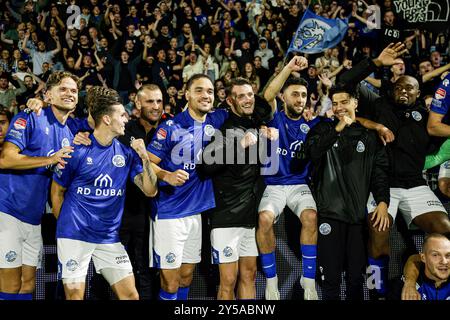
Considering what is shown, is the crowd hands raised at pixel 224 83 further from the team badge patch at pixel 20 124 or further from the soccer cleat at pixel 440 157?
the team badge patch at pixel 20 124

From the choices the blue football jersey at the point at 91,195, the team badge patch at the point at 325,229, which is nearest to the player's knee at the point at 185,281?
the blue football jersey at the point at 91,195

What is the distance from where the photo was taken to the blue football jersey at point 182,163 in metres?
4.87

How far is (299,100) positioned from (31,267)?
9.47ft

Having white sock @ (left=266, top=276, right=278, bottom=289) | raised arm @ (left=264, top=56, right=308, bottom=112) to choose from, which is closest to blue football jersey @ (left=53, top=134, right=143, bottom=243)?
white sock @ (left=266, top=276, right=278, bottom=289)

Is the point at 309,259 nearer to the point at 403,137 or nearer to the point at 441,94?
the point at 403,137

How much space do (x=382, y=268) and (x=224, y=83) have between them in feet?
21.0

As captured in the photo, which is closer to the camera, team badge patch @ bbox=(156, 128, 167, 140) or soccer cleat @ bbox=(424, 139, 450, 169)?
team badge patch @ bbox=(156, 128, 167, 140)

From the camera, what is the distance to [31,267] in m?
4.79

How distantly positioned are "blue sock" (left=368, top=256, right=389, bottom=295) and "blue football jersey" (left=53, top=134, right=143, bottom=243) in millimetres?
2384

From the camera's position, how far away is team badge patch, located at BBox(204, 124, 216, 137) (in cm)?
501

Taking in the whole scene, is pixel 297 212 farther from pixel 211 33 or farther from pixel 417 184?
pixel 211 33

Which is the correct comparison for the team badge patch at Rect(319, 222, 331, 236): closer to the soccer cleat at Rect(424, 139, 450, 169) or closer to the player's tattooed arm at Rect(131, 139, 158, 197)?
the soccer cleat at Rect(424, 139, 450, 169)

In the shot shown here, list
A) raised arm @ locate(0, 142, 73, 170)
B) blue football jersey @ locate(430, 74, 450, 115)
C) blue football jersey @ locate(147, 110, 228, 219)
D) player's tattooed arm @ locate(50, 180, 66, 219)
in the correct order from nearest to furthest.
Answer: raised arm @ locate(0, 142, 73, 170) → player's tattooed arm @ locate(50, 180, 66, 219) → blue football jersey @ locate(147, 110, 228, 219) → blue football jersey @ locate(430, 74, 450, 115)
